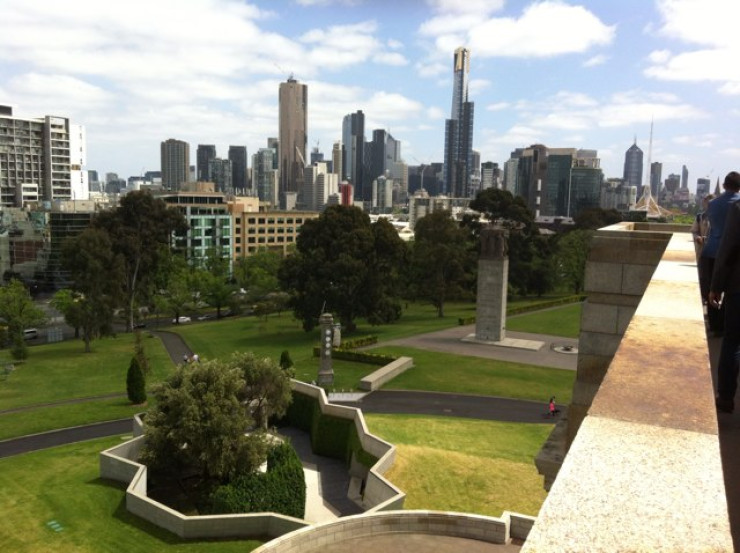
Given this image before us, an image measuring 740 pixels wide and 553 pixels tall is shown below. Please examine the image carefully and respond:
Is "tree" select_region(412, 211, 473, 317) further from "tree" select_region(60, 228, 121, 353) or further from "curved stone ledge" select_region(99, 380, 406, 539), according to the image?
"curved stone ledge" select_region(99, 380, 406, 539)

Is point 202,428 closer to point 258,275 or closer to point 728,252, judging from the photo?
point 728,252

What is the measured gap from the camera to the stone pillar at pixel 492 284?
54781 mm

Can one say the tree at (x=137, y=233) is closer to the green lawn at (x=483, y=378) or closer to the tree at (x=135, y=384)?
the tree at (x=135, y=384)

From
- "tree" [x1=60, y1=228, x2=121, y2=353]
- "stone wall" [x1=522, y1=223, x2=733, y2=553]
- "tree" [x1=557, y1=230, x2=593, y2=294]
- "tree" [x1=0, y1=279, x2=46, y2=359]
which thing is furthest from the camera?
"tree" [x1=557, y1=230, x2=593, y2=294]

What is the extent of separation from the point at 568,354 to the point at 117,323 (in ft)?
200

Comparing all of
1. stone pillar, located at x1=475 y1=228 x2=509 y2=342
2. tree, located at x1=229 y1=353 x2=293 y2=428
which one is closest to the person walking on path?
tree, located at x1=229 y1=353 x2=293 y2=428

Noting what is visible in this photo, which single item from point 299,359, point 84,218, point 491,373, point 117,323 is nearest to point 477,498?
point 491,373

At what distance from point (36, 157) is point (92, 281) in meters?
104

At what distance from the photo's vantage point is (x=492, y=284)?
54.8m

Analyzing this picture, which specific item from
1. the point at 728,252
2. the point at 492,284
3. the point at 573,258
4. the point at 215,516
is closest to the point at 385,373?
the point at 492,284

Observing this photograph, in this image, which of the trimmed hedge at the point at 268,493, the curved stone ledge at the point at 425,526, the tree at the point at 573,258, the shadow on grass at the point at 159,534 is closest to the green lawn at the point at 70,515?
the shadow on grass at the point at 159,534

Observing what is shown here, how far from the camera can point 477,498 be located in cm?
2520

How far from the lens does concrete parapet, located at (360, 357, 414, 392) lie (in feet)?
140

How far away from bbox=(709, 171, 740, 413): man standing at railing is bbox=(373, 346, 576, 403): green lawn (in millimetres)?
35669
